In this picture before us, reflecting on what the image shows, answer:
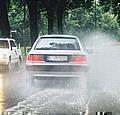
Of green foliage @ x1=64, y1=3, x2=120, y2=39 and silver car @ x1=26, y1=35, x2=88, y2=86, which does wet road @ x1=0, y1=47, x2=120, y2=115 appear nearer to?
silver car @ x1=26, y1=35, x2=88, y2=86

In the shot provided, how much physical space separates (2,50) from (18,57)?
2242mm

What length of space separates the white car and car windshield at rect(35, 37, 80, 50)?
7.72m

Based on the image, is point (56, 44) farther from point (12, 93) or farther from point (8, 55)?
point (8, 55)

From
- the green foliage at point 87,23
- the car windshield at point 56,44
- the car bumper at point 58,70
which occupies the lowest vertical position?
the green foliage at point 87,23

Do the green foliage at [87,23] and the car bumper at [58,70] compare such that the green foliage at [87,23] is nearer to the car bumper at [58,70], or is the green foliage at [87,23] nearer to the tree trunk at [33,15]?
the tree trunk at [33,15]

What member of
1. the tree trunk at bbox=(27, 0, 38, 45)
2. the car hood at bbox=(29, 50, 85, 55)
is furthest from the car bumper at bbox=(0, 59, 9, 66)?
the tree trunk at bbox=(27, 0, 38, 45)

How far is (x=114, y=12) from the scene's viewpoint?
188 feet

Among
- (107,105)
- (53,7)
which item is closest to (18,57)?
(107,105)

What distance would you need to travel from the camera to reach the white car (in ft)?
76.3

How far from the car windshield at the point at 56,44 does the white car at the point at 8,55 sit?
25.3 ft

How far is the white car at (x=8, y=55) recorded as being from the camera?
23.2m

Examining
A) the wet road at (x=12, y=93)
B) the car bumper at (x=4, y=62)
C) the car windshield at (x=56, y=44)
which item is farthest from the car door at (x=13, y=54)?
the car windshield at (x=56, y=44)

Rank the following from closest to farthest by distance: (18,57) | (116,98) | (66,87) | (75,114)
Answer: (75,114), (116,98), (66,87), (18,57)

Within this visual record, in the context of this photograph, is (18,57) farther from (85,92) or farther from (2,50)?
(85,92)
